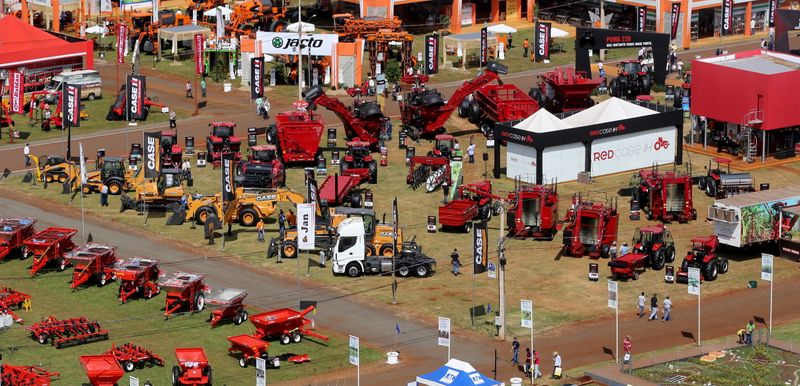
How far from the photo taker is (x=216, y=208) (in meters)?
88.9

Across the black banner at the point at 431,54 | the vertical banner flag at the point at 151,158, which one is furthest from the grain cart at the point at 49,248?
the black banner at the point at 431,54

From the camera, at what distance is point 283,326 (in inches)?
2790

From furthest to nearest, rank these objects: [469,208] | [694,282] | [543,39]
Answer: [543,39], [469,208], [694,282]

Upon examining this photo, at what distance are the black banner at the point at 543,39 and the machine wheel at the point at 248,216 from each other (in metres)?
47.2

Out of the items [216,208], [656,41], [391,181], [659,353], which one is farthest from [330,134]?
[659,353]

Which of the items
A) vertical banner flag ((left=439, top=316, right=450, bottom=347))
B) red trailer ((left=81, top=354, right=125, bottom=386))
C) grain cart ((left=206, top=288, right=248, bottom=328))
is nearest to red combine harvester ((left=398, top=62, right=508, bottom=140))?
grain cart ((left=206, top=288, right=248, bottom=328))

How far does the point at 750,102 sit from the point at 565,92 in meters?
12.5

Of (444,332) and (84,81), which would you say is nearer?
(444,332)

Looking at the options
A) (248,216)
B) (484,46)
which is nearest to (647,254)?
(248,216)

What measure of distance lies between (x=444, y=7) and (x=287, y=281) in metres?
66.9

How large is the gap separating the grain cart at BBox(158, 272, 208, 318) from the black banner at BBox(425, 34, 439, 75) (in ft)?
168

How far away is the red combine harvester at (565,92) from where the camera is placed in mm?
109000

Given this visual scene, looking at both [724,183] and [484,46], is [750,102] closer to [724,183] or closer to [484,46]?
[724,183]

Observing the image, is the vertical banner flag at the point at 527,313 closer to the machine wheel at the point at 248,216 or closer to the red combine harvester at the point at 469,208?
the red combine harvester at the point at 469,208
